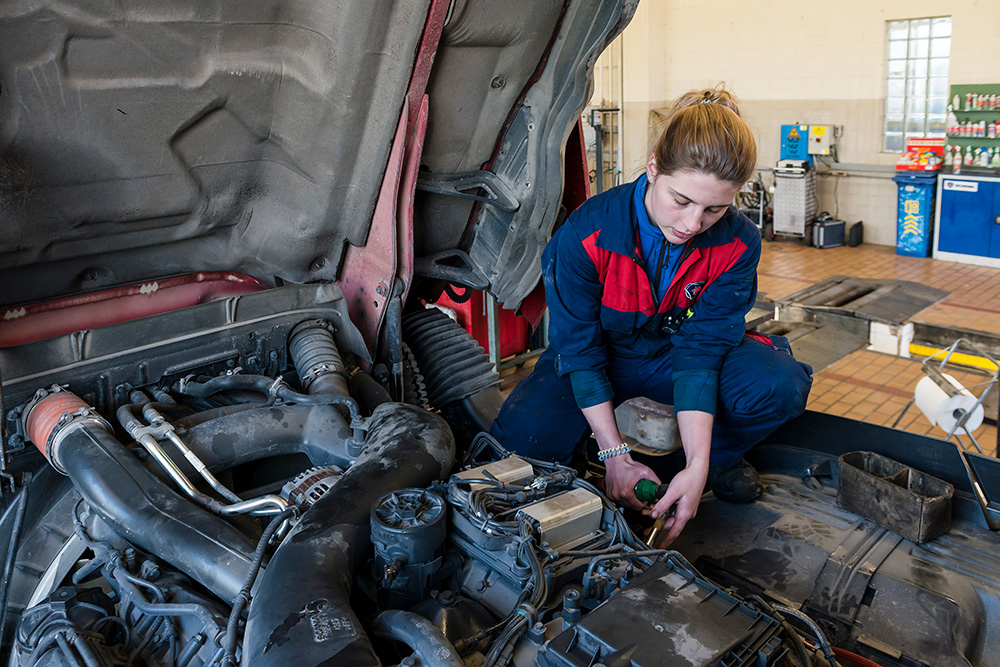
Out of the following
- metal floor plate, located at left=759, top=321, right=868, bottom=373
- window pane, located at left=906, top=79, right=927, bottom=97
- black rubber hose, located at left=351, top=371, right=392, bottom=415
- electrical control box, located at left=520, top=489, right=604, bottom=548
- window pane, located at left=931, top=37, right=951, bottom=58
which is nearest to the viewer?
electrical control box, located at left=520, top=489, right=604, bottom=548

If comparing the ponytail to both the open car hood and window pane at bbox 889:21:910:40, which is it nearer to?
the open car hood

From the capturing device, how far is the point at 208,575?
1467mm

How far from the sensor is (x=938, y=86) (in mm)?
7820

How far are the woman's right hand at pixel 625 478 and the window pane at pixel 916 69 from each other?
749 centimetres

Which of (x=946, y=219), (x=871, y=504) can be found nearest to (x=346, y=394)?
(x=871, y=504)

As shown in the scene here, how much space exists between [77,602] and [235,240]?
44.8 inches

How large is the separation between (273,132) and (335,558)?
1.22 meters

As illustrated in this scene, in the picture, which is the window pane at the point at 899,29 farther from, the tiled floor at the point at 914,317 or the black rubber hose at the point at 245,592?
the black rubber hose at the point at 245,592

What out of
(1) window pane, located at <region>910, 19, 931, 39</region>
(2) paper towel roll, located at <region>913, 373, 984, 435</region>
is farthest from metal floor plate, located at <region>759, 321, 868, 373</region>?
(1) window pane, located at <region>910, 19, 931, 39</region>

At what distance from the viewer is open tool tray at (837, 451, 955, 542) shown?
6.17ft

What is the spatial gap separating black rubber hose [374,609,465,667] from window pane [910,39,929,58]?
8306 millimetres

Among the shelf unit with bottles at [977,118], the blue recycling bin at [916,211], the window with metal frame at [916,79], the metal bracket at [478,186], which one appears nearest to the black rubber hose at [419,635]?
the metal bracket at [478,186]

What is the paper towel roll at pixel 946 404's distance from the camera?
2.52m

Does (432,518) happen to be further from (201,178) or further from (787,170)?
(787,170)
